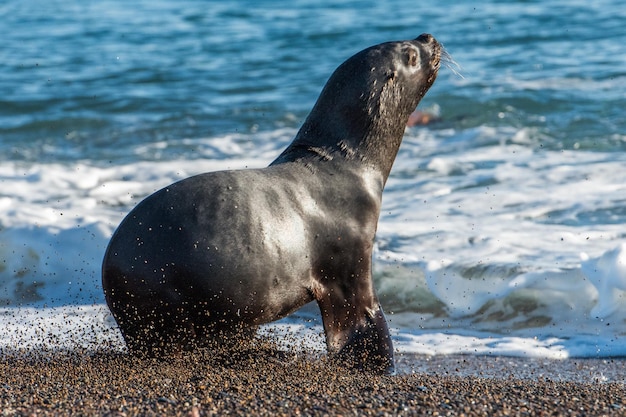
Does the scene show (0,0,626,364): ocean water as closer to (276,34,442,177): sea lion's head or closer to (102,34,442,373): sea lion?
(102,34,442,373): sea lion

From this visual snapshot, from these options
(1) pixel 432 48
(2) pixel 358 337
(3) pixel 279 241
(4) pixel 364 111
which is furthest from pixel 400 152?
(3) pixel 279 241

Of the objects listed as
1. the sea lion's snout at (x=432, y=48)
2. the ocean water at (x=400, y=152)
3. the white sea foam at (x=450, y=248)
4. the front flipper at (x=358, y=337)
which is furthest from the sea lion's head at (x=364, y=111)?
the white sea foam at (x=450, y=248)

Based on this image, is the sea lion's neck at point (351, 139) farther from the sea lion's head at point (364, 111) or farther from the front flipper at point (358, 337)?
the front flipper at point (358, 337)

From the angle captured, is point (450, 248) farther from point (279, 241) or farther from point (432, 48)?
point (279, 241)

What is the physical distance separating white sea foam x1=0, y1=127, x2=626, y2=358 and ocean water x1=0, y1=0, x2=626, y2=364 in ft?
0.08

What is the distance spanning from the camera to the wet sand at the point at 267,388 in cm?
500

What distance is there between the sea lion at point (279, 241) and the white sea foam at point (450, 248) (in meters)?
0.79

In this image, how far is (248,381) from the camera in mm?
5625

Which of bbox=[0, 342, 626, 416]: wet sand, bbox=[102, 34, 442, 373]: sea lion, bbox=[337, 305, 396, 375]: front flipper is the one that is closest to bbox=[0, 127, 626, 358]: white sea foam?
bbox=[0, 342, 626, 416]: wet sand

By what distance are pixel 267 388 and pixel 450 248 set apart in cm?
441

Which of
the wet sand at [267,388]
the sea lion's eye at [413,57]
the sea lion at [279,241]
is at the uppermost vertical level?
the sea lion's eye at [413,57]

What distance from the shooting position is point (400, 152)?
45.2 ft

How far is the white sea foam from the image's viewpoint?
25.9 ft

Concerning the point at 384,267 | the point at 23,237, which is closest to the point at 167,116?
the point at 23,237
